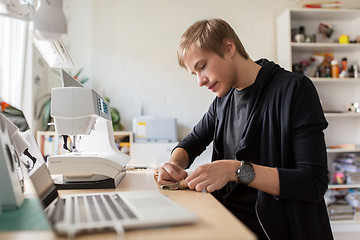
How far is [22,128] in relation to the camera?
1.09 m

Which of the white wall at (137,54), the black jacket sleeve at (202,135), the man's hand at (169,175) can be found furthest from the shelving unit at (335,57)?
the man's hand at (169,175)

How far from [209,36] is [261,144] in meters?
0.45

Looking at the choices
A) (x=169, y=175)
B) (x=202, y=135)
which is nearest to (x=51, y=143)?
(x=202, y=135)

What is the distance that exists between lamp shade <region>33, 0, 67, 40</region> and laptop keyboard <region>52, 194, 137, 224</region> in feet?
1.35

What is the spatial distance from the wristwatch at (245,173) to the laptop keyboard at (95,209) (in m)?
0.36

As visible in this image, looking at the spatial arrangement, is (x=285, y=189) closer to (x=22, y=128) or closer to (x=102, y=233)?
(x=102, y=233)

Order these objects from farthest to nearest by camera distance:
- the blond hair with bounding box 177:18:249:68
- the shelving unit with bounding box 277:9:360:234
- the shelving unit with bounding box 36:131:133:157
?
the shelving unit with bounding box 277:9:360:234
the shelving unit with bounding box 36:131:133:157
the blond hair with bounding box 177:18:249:68

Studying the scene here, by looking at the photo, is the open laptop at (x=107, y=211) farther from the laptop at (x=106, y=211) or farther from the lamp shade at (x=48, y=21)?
the lamp shade at (x=48, y=21)

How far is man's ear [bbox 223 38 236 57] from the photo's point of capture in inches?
47.2

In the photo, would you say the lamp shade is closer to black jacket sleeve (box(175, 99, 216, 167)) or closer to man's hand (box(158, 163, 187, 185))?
man's hand (box(158, 163, 187, 185))

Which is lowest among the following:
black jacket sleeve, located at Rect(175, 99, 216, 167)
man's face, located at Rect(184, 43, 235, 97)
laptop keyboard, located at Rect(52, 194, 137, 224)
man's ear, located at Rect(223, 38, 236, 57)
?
laptop keyboard, located at Rect(52, 194, 137, 224)

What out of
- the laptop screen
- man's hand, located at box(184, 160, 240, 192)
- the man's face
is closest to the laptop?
the laptop screen

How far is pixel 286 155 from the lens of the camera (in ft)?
3.51

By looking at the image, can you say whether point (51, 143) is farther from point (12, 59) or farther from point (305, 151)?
point (305, 151)
